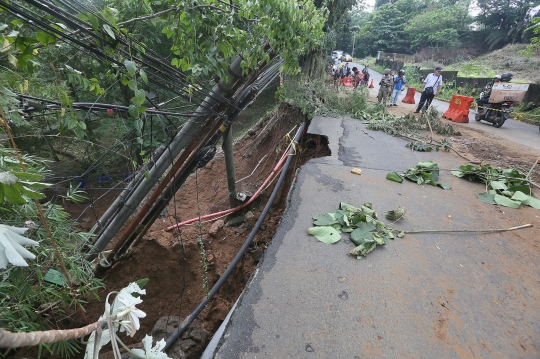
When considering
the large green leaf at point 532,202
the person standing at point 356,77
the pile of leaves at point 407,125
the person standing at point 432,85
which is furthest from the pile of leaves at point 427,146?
the person standing at point 356,77

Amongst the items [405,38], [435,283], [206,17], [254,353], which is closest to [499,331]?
[435,283]

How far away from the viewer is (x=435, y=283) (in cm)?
206

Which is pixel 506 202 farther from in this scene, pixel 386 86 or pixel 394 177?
pixel 386 86

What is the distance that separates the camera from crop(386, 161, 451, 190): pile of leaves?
364cm

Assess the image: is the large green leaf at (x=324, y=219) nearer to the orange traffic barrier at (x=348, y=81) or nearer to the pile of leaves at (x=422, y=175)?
the pile of leaves at (x=422, y=175)

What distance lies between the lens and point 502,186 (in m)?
3.58

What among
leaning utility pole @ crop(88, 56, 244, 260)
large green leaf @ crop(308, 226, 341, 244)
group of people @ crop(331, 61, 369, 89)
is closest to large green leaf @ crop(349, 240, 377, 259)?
large green leaf @ crop(308, 226, 341, 244)

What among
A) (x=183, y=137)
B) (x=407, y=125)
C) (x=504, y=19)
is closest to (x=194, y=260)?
(x=183, y=137)

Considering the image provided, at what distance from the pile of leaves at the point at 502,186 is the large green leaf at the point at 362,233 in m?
1.86

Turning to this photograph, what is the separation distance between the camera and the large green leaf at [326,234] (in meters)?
2.39

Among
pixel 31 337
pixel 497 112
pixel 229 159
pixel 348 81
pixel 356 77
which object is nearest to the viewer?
pixel 31 337

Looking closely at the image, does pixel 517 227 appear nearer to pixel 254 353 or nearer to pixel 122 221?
pixel 254 353

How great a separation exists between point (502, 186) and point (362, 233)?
8.31ft

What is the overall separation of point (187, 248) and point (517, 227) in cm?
452
